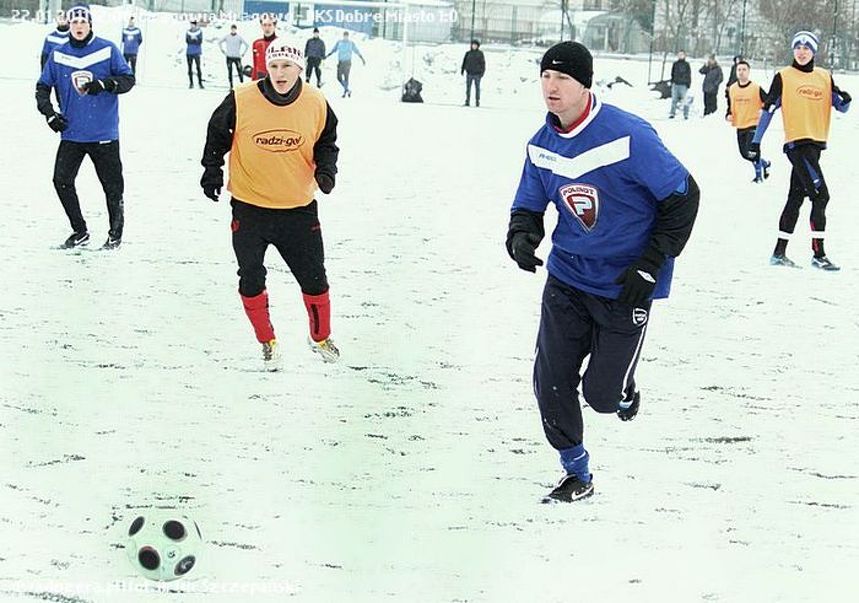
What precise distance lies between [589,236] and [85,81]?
233 inches

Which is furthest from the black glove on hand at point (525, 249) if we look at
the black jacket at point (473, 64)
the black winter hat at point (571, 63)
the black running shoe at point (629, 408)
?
the black jacket at point (473, 64)

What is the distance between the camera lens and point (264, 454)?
220 inches

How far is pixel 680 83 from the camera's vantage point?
3167 centimetres

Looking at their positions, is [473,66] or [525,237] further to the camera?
[473,66]

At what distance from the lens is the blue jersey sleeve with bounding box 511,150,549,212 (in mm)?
5062

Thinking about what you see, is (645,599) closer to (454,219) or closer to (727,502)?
(727,502)

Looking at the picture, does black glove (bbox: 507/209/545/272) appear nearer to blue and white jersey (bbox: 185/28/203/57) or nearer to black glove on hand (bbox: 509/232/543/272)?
black glove on hand (bbox: 509/232/543/272)

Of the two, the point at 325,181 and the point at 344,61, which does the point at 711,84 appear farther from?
the point at 325,181

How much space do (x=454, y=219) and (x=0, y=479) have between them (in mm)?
8561

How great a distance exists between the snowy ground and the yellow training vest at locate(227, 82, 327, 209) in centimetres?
93

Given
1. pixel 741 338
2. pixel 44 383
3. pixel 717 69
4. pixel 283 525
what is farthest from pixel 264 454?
pixel 717 69

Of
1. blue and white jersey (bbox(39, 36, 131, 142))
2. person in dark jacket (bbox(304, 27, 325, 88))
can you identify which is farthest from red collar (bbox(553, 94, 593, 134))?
person in dark jacket (bbox(304, 27, 325, 88))

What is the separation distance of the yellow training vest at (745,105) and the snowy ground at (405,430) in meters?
5.93

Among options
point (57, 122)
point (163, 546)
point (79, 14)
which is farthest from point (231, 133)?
point (79, 14)
